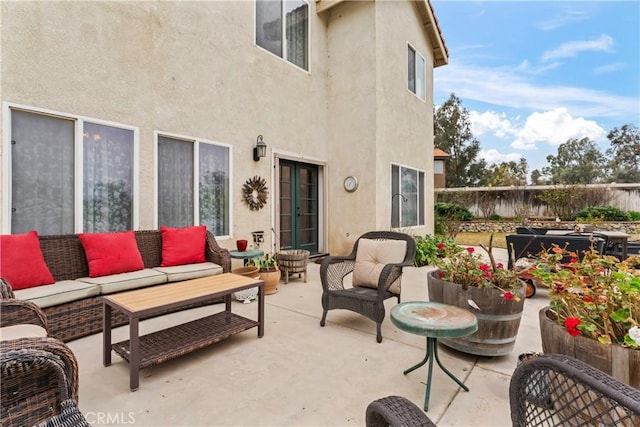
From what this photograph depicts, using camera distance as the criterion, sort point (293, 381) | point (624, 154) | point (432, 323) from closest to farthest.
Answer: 1. point (432, 323)
2. point (293, 381)
3. point (624, 154)

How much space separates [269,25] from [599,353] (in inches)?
284

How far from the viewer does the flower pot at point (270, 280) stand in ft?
15.3

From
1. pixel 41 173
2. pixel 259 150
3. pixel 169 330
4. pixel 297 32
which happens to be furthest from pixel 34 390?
pixel 297 32

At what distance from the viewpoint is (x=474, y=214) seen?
52.7 ft

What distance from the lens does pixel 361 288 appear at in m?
3.64

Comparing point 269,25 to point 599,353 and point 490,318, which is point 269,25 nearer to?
point 490,318

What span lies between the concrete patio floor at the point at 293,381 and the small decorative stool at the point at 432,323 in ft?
0.61

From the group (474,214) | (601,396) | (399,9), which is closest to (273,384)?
(601,396)

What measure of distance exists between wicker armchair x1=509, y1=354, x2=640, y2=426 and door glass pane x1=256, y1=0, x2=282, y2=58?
6732 millimetres

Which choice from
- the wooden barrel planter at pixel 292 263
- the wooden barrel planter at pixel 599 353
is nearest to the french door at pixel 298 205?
the wooden barrel planter at pixel 292 263

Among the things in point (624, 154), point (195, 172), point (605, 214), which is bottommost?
point (605, 214)

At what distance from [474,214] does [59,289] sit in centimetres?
1693

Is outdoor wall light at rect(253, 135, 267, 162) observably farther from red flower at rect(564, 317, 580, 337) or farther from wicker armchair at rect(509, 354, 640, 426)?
wicker armchair at rect(509, 354, 640, 426)

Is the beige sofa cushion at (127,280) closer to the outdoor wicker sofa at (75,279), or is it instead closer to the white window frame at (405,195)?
the outdoor wicker sofa at (75,279)
